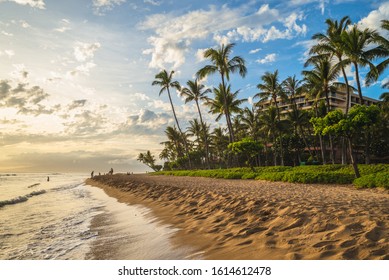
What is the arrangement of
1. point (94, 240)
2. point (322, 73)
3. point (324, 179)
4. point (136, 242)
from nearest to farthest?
1. point (136, 242)
2. point (94, 240)
3. point (324, 179)
4. point (322, 73)

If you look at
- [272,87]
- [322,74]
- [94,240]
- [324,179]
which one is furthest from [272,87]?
[94,240]

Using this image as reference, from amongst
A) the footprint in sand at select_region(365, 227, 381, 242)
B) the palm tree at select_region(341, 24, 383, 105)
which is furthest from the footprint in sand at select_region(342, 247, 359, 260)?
the palm tree at select_region(341, 24, 383, 105)


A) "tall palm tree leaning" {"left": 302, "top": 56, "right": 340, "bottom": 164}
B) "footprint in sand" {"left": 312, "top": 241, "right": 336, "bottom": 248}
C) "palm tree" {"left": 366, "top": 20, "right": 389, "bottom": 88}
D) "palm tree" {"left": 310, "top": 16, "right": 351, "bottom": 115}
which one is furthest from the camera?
"tall palm tree leaning" {"left": 302, "top": 56, "right": 340, "bottom": 164}

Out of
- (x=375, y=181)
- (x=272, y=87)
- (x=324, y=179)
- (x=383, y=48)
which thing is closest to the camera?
(x=375, y=181)

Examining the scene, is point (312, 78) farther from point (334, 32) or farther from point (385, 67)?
point (385, 67)

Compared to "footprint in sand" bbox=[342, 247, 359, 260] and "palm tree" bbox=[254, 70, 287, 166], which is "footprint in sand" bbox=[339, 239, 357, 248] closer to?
"footprint in sand" bbox=[342, 247, 359, 260]

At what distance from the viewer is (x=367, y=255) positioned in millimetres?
3312

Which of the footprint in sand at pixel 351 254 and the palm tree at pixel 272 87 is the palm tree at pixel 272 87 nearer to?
the palm tree at pixel 272 87

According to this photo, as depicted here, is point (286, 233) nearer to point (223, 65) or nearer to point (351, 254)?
point (351, 254)

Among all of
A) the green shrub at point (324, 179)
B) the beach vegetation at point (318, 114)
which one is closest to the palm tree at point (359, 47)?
the beach vegetation at point (318, 114)

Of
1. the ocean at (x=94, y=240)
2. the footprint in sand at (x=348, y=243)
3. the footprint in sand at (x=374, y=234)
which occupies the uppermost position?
the footprint in sand at (x=374, y=234)
